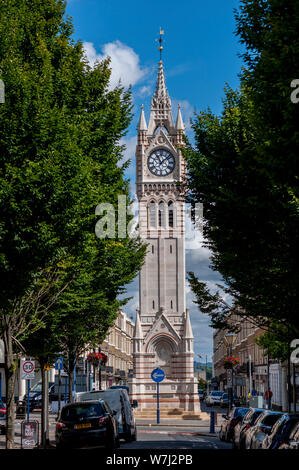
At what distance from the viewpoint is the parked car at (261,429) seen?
15.5 m

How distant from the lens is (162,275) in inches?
2712

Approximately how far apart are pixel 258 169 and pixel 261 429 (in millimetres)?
6377

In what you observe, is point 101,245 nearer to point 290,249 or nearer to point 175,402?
point 290,249

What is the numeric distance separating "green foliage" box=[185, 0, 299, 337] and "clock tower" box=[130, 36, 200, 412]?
41.3m

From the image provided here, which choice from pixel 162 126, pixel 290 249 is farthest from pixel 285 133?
pixel 162 126

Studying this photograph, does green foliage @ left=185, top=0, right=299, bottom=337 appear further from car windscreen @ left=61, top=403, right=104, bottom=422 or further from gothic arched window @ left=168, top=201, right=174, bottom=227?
gothic arched window @ left=168, top=201, right=174, bottom=227

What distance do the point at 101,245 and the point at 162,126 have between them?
174 ft

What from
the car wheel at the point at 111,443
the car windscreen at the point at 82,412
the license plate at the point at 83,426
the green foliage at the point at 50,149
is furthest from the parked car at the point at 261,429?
the green foliage at the point at 50,149

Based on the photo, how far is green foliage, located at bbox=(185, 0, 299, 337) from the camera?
12.4m

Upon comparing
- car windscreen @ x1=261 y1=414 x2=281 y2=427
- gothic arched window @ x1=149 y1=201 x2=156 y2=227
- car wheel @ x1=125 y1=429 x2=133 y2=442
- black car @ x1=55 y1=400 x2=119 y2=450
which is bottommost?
car wheel @ x1=125 y1=429 x2=133 y2=442

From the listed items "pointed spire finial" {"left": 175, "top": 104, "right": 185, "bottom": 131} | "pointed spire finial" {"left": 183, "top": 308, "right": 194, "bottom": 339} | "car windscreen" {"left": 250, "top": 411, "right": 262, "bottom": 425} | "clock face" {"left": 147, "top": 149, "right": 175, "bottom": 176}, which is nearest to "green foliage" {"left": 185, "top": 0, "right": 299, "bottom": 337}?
"car windscreen" {"left": 250, "top": 411, "right": 262, "bottom": 425}

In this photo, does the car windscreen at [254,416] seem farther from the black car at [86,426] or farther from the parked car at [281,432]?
the parked car at [281,432]

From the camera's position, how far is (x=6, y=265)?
49.1 feet
